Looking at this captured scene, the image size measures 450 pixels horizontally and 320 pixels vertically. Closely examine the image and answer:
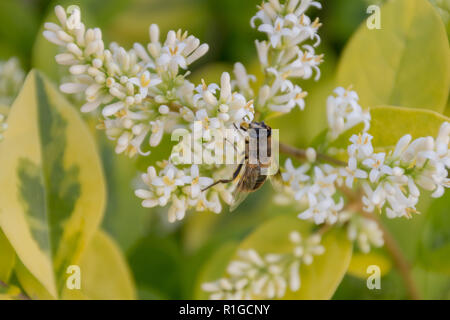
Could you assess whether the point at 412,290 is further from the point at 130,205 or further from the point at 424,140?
the point at 130,205

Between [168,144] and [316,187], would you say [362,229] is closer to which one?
[316,187]

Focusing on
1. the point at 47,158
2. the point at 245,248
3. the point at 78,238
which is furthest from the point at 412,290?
the point at 47,158

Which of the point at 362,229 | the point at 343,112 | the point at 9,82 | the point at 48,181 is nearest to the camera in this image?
the point at 343,112

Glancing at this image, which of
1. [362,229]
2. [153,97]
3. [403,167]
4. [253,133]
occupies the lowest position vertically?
[362,229]

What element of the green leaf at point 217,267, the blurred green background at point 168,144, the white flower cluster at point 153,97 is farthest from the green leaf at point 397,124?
the green leaf at point 217,267

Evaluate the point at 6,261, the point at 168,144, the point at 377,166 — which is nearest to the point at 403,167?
the point at 377,166

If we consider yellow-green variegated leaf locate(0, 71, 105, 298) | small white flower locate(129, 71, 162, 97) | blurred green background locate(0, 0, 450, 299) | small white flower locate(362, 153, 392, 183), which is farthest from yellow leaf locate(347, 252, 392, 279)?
small white flower locate(129, 71, 162, 97)
